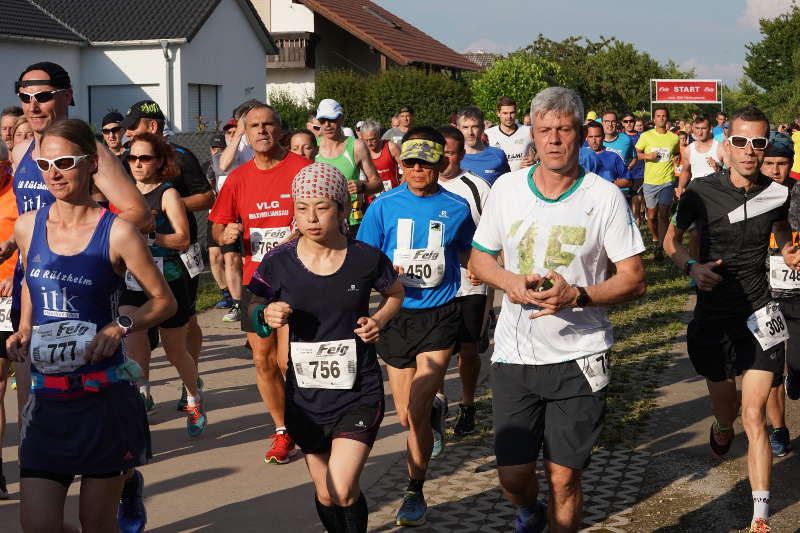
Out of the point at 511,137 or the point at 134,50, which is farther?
the point at 134,50

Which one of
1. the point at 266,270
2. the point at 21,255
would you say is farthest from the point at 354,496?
the point at 21,255

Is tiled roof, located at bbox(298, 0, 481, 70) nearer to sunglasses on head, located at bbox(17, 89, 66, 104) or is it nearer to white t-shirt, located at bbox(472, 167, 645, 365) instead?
sunglasses on head, located at bbox(17, 89, 66, 104)

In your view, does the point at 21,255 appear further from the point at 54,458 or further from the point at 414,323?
the point at 414,323

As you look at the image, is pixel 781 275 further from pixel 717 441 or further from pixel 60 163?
pixel 60 163

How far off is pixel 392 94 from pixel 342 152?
92.6 ft

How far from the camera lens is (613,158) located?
46.0ft

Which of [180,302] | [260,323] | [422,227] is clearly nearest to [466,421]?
[422,227]

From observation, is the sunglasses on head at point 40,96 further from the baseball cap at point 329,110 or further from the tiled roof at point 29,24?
the tiled roof at point 29,24

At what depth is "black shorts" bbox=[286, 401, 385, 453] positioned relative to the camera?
14.9 feet

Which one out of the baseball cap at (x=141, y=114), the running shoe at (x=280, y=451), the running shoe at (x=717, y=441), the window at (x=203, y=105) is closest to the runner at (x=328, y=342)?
the running shoe at (x=280, y=451)

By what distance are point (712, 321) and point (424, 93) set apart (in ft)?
110

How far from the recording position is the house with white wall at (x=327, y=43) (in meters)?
42.8

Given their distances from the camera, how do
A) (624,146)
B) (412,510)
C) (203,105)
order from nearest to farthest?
(412,510) < (624,146) < (203,105)

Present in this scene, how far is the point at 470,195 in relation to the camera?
683 cm
